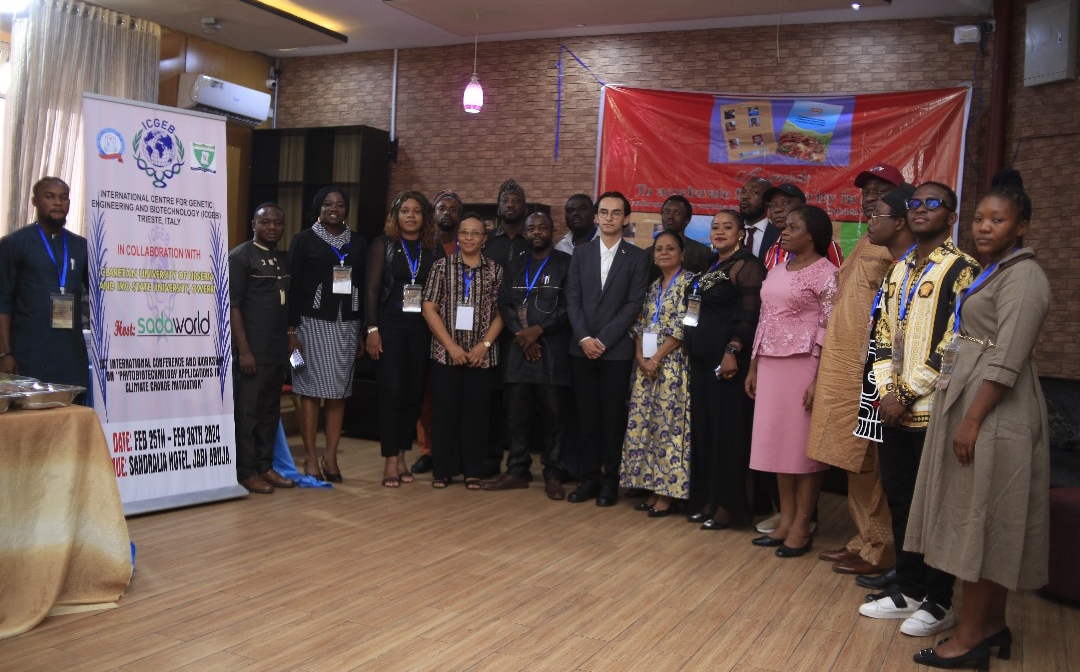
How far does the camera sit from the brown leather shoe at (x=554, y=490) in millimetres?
5371

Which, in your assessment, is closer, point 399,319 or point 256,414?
point 256,414

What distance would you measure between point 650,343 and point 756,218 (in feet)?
4.53

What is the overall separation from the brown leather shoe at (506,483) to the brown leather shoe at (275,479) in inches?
44.8

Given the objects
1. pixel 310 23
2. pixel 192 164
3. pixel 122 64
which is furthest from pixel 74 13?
pixel 192 164

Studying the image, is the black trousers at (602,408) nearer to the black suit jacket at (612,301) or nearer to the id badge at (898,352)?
the black suit jacket at (612,301)

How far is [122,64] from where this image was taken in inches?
321

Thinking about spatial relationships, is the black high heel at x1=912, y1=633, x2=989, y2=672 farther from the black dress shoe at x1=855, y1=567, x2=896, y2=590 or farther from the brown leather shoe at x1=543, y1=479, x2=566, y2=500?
the brown leather shoe at x1=543, y1=479, x2=566, y2=500

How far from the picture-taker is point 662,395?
195 inches

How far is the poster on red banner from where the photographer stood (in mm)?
6578

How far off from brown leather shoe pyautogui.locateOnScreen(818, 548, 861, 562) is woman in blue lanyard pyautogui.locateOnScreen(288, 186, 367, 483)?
9.20 feet

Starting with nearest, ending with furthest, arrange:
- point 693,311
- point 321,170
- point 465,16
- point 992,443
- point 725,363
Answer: point 992,443, point 725,363, point 693,311, point 465,16, point 321,170

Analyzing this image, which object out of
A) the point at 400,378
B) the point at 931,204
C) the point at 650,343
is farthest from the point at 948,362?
the point at 400,378

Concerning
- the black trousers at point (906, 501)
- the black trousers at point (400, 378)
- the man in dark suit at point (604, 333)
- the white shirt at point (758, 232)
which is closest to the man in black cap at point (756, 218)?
the white shirt at point (758, 232)

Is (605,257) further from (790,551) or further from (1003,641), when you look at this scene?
(1003,641)
